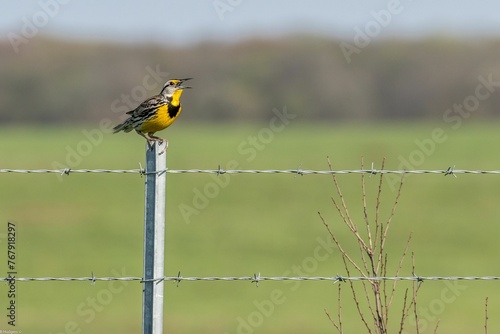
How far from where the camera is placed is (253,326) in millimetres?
27438

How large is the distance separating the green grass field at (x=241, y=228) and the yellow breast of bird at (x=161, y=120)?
14750 mm

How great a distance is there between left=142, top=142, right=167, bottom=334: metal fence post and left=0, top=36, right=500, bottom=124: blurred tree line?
75127mm

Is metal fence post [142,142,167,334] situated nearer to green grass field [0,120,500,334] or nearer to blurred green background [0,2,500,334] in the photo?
blurred green background [0,2,500,334]

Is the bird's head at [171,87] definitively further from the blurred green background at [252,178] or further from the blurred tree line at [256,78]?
the blurred tree line at [256,78]

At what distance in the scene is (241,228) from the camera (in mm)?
46406

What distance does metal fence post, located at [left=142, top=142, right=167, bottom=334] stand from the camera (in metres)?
7.07

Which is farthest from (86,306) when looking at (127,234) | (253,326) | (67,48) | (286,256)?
(67,48)

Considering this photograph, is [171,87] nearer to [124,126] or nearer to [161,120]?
[161,120]

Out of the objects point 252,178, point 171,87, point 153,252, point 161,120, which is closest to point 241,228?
point 252,178

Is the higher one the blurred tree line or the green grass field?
the blurred tree line

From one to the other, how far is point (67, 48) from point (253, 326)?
254ft

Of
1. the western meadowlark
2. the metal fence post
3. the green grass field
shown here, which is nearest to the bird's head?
the western meadowlark

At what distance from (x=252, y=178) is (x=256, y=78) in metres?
35.4

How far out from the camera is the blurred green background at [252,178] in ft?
101
